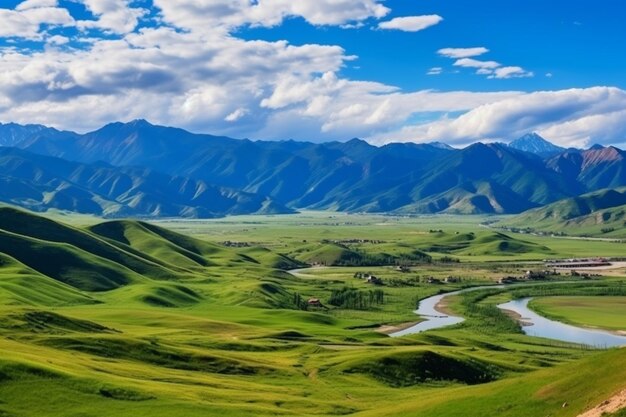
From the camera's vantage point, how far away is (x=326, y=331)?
6718 inches

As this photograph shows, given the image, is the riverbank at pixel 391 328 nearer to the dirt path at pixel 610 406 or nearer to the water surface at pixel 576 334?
the water surface at pixel 576 334

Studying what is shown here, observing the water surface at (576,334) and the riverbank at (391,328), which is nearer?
the water surface at (576,334)

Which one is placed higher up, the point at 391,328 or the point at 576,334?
the point at 391,328

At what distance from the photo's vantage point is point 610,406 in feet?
162

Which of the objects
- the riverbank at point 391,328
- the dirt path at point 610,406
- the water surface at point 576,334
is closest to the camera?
the dirt path at point 610,406

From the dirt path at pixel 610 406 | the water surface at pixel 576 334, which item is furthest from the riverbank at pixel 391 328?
the dirt path at pixel 610 406

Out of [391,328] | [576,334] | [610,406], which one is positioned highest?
[610,406]

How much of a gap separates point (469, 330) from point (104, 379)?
12792 cm

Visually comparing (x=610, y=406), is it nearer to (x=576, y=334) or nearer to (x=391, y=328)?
(x=576, y=334)

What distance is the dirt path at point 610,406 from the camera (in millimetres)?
48469

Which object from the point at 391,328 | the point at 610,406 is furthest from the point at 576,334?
the point at 610,406

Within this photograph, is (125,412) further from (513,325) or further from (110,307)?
(513,325)

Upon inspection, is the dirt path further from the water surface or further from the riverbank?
the riverbank

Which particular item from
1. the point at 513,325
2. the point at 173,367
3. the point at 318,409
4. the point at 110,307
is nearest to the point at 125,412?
the point at 318,409
